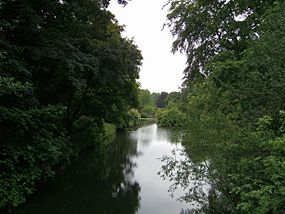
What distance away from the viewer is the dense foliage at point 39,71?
677 cm

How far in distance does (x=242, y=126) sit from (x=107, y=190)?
6702 mm

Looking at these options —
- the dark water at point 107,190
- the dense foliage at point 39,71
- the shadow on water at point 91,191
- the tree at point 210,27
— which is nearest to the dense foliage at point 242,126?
the tree at point 210,27

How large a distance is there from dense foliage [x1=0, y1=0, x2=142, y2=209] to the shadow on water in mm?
1135

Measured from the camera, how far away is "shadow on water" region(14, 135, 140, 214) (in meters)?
8.79

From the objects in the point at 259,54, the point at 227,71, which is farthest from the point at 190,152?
the point at 259,54

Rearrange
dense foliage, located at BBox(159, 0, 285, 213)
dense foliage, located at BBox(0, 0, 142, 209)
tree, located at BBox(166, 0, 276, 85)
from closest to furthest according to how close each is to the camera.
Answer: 1. dense foliage, located at BBox(159, 0, 285, 213)
2. dense foliage, located at BBox(0, 0, 142, 209)
3. tree, located at BBox(166, 0, 276, 85)

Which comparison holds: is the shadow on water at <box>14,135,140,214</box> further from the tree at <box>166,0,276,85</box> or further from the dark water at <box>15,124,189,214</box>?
the tree at <box>166,0,276,85</box>

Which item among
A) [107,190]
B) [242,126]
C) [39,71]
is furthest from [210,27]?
[107,190]

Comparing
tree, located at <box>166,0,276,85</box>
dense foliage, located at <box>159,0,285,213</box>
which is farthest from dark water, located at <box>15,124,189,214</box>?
tree, located at <box>166,0,276,85</box>

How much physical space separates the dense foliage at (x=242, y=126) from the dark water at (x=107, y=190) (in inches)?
46.6

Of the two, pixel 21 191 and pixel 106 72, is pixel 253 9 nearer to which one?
pixel 106 72

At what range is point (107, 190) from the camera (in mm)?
10812

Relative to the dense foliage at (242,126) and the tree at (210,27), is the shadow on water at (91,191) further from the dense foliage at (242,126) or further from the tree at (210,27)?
the tree at (210,27)

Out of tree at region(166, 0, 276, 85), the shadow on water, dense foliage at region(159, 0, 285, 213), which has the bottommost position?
the shadow on water
